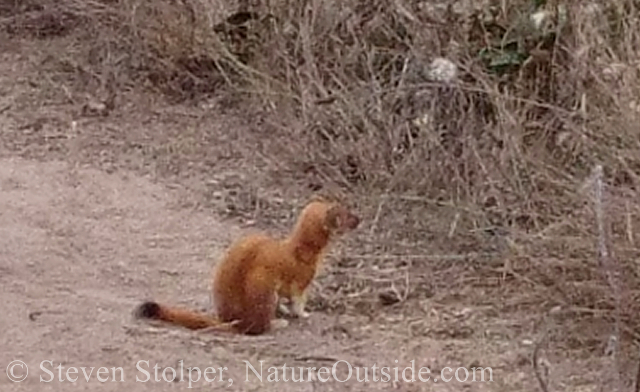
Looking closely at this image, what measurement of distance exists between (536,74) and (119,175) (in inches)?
53.2

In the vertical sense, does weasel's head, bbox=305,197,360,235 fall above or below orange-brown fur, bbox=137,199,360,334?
above

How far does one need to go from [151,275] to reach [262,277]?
0.62 m

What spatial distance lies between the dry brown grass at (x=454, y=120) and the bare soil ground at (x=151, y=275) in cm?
11

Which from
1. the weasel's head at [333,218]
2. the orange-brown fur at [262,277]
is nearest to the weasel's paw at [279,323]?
the orange-brown fur at [262,277]

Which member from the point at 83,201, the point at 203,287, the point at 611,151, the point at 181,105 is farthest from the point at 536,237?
the point at 181,105

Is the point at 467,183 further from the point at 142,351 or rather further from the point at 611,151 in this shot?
the point at 142,351

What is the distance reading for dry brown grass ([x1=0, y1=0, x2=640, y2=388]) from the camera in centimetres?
394

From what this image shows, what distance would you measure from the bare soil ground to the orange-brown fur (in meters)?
0.04

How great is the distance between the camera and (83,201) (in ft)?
16.0

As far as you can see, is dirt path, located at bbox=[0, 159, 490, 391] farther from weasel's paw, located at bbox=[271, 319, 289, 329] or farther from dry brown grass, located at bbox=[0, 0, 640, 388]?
dry brown grass, located at bbox=[0, 0, 640, 388]

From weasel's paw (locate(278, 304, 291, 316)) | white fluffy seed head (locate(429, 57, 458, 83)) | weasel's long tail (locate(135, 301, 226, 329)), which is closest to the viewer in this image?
weasel's long tail (locate(135, 301, 226, 329))

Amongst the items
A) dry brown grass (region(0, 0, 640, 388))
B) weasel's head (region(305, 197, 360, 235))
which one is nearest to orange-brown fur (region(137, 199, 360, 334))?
weasel's head (region(305, 197, 360, 235))

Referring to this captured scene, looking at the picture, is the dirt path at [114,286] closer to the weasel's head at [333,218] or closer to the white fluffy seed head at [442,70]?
the weasel's head at [333,218]

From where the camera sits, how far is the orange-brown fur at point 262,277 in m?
3.74
